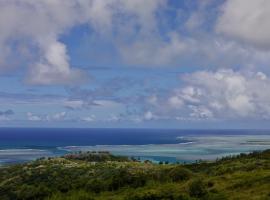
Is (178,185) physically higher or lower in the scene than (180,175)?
lower

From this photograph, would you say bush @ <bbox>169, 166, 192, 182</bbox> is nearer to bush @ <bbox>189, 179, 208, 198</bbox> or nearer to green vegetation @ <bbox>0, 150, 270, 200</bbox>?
green vegetation @ <bbox>0, 150, 270, 200</bbox>

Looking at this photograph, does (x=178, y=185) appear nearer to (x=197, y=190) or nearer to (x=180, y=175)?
(x=180, y=175)

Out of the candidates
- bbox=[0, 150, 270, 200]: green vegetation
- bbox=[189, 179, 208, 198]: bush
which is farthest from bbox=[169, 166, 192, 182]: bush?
bbox=[189, 179, 208, 198]: bush

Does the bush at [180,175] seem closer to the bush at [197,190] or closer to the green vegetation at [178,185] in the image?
the green vegetation at [178,185]

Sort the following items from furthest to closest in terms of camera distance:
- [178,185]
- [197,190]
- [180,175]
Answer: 1. [180,175]
2. [178,185]
3. [197,190]

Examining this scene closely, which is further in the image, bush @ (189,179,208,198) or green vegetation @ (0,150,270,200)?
green vegetation @ (0,150,270,200)

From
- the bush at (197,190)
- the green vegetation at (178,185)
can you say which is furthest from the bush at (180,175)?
the bush at (197,190)

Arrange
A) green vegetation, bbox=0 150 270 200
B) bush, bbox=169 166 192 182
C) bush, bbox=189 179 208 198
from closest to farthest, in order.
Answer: bush, bbox=189 179 208 198, green vegetation, bbox=0 150 270 200, bush, bbox=169 166 192 182

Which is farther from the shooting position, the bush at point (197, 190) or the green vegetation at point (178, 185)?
the green vegetation at point (178, 185)

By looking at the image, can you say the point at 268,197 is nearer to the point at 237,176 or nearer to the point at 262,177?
the point at 262,177

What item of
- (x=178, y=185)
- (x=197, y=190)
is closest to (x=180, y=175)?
(x=178, y=185)

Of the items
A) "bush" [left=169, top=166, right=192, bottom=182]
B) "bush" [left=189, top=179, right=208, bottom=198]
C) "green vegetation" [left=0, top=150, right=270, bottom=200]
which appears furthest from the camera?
→ "bush" [left=169, top=166, right=192, bottom=182]
